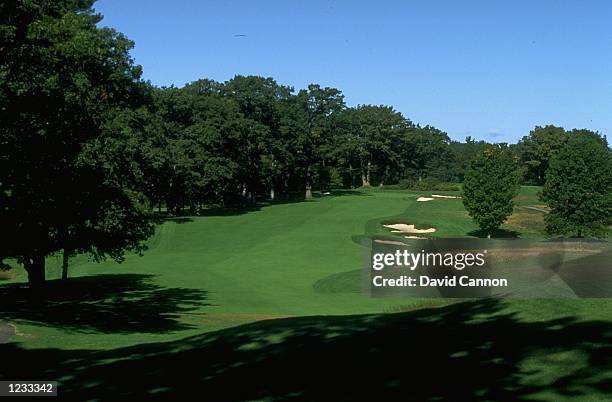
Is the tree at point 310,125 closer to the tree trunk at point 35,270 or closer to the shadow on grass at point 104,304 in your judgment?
the shadow on grass at point 104,304

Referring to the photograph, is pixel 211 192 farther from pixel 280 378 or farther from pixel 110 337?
pixel 280 378

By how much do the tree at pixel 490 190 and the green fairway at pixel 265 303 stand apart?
316 cm

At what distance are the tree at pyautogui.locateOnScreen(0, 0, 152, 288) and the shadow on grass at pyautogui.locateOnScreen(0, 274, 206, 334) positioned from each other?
247cm

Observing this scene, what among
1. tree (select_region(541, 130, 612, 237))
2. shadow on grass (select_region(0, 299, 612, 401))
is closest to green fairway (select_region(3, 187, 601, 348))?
shadow on grass (select_region(0, 299, 612, 401))

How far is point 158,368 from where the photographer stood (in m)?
11.3

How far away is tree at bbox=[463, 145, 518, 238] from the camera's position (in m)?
63.7

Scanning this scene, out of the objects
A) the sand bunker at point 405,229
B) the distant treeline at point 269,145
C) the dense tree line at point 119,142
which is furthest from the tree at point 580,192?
the distant treeline at point 269,145

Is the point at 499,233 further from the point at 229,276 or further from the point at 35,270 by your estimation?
the point at 35,270

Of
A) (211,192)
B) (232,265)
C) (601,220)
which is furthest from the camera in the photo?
(211,192)

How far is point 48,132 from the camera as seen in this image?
70.7 ft

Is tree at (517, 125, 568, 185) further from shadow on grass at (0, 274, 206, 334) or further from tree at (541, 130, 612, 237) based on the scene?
shadow on grass at (0, 274, 206, 334)

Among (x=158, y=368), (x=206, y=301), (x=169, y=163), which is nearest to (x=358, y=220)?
(x=169, y=163)

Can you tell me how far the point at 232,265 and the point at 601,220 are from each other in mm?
35732

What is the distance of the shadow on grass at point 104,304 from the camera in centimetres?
2073
